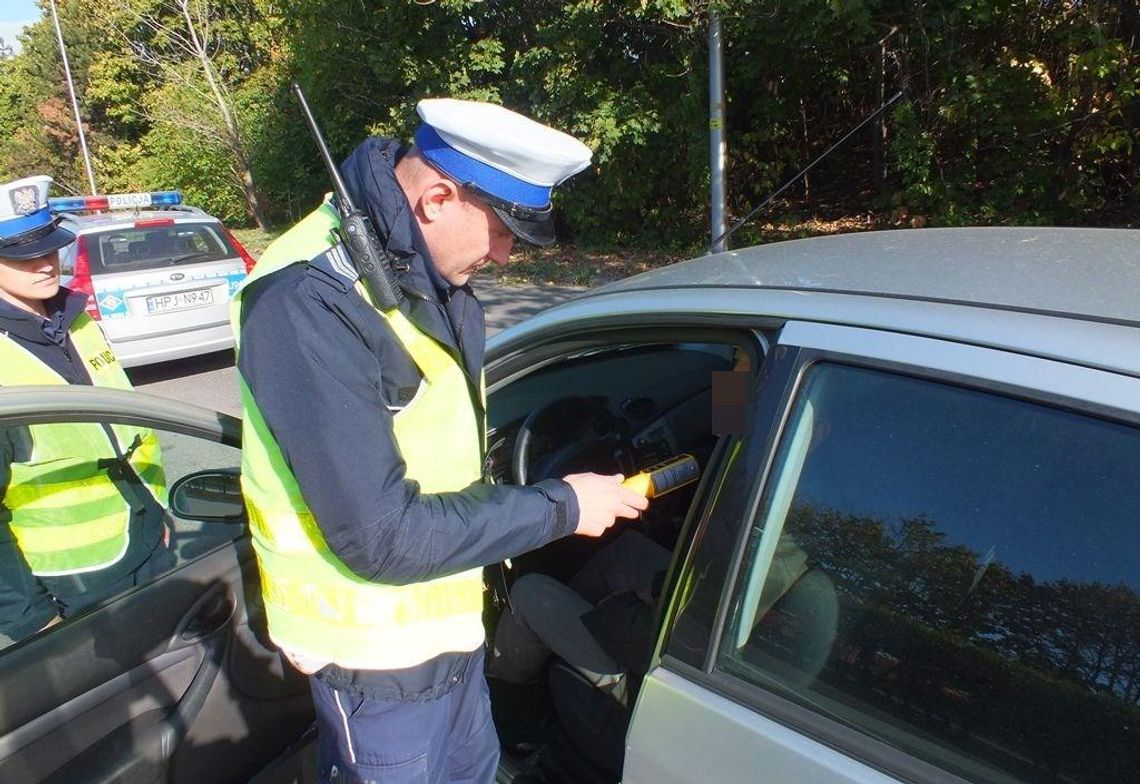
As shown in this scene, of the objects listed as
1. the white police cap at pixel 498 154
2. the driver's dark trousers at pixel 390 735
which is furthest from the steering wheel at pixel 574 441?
the white police cap at pixel 498 154

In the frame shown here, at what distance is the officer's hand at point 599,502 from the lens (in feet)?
4.53

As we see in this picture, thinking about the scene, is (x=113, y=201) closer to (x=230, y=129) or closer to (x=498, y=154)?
(x=498, y=154)

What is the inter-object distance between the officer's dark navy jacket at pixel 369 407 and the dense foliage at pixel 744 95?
728 cm

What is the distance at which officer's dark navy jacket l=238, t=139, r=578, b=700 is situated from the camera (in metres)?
1.14

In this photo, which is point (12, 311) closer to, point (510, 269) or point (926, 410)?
point (926, 410)

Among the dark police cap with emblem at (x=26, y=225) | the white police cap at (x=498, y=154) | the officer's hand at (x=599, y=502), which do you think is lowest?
the officer's hand at (x=599, y=502)

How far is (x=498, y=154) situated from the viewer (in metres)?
1.27

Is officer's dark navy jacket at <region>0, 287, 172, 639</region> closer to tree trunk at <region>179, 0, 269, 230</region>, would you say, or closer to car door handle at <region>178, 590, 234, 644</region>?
car door handle at <region>178, 590, 234, 644</region>

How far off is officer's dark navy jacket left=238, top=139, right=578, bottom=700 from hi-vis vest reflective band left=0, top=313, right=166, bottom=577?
0.95 m

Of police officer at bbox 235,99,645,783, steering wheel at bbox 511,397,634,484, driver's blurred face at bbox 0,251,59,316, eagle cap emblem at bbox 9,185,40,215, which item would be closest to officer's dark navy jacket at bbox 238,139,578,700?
police officer at bbox 235,99,645,783

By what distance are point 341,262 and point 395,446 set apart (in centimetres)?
31

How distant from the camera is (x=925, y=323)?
1140 millimetres

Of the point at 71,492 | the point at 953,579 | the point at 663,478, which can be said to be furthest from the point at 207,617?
the point at 953,579

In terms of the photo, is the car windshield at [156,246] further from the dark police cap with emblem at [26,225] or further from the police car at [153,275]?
the dark police cap with emblem at [26,225]
